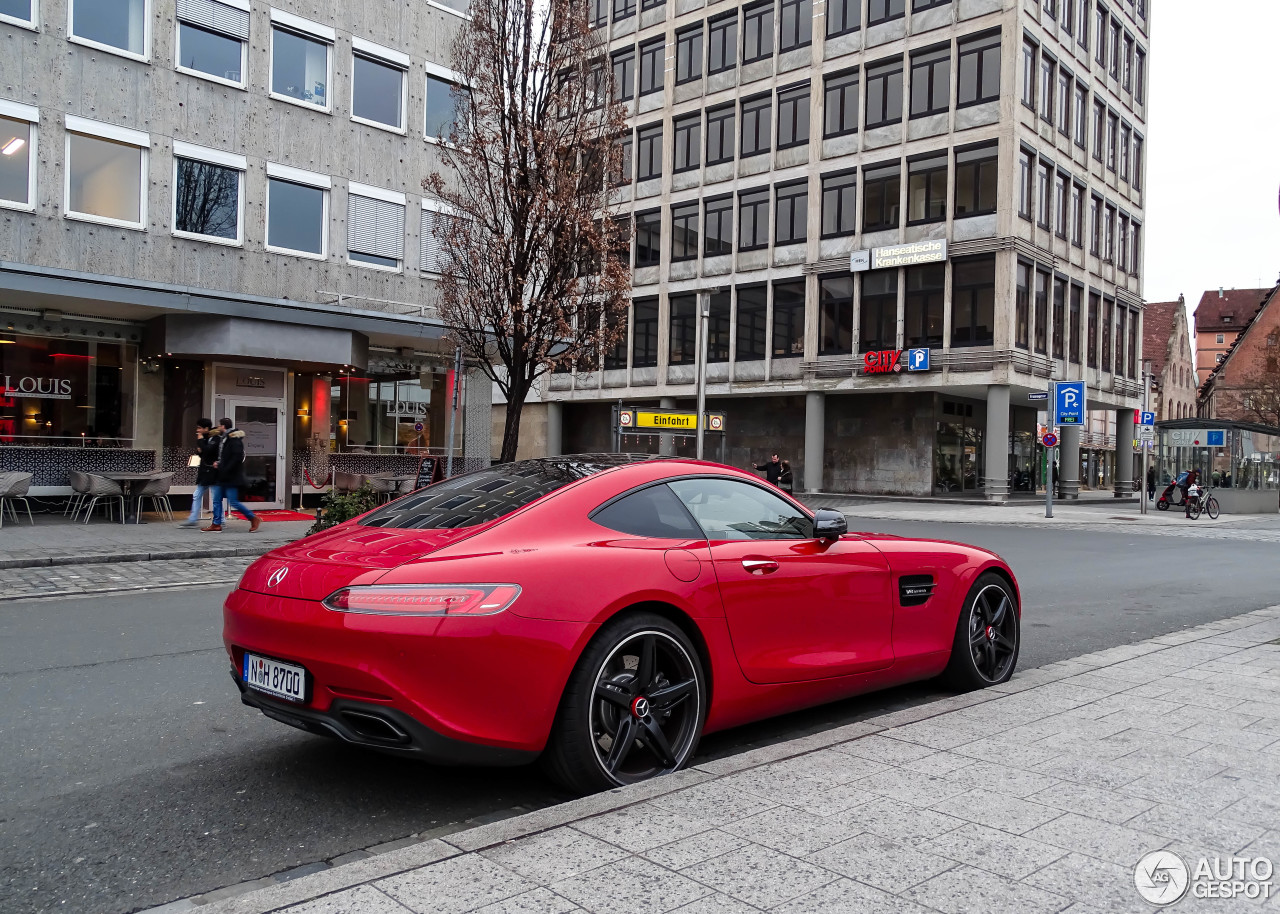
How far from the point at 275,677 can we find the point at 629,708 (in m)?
1.39

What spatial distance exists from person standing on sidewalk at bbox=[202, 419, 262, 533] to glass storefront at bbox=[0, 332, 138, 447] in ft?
13.0

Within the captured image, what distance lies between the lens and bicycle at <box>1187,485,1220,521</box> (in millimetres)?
31656

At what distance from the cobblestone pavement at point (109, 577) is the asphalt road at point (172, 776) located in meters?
1.54

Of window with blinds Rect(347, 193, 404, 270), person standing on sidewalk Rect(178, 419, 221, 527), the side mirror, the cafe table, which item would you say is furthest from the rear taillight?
window with blinds Rect(347, 193, 404, 270)

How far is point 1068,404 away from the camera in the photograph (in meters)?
29.2

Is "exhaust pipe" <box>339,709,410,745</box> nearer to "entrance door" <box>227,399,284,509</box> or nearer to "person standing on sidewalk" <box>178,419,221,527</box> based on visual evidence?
"person standing on sidewalk" <box>178,419,221,527</box>

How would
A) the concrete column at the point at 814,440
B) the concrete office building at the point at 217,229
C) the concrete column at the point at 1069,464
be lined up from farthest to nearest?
the concrete column at the point at 1069,464 < the concrete column at the point at 814,440 < the concrete office building at the point at 217,229

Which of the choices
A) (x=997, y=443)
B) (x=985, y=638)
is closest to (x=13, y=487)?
(x=985, y=638)

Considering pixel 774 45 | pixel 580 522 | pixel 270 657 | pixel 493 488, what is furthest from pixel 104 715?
pixel 774 45

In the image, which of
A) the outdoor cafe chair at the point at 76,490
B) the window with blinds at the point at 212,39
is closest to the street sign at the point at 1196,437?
the window with blinds at the point at 212,39

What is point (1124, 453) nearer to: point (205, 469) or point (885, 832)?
point (205, 469)

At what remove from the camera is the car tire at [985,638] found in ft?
18.5

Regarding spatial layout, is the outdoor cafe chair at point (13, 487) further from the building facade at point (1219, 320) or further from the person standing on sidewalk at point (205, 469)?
the building facade at point (1219, 320)

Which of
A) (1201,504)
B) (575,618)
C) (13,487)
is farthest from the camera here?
(1201,504)
